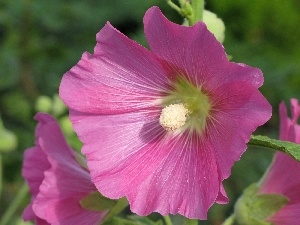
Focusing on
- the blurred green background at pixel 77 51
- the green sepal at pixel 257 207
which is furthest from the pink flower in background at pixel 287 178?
the blurred green background at pixel 77 51

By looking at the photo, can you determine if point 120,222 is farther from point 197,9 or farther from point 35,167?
point 197,9

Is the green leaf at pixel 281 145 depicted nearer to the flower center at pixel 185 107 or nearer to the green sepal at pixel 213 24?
the flower center at pixel 185 107

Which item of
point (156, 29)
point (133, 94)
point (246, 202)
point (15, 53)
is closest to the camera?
point (156, 29)

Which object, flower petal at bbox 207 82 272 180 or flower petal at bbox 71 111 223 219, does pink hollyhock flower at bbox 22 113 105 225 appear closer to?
flower petal at bbox 71 111 223 219

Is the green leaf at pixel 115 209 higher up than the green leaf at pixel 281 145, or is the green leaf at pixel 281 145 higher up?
the green leaf at pixel 281 145

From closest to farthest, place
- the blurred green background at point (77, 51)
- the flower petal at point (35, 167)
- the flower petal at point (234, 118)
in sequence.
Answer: the flower petal at point (234, 118) → the flower petal at point (35, 167) → the blurred green background at point (77, 51)

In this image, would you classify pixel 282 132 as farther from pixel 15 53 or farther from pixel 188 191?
pixel 15 53

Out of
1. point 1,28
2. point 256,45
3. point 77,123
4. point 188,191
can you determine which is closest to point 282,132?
point 188,191
